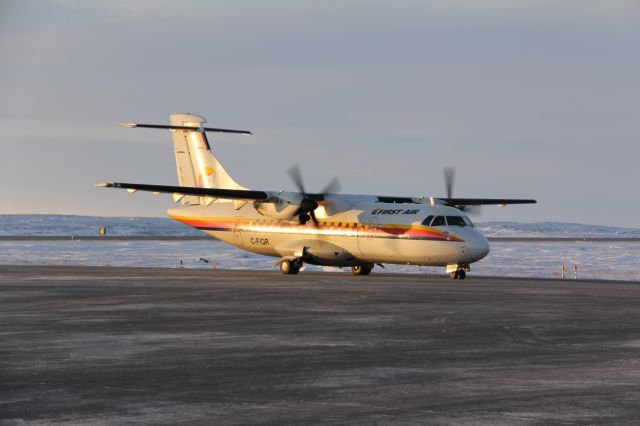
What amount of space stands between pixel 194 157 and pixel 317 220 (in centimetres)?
951

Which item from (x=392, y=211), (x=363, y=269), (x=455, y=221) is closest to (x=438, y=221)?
(x=455, y=221)

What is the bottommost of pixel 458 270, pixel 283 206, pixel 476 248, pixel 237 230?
pixel 458 270

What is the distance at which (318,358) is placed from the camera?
14656mm

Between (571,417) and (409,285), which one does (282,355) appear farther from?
(409,285)

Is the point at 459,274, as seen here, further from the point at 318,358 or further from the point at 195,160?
the point at 318,358

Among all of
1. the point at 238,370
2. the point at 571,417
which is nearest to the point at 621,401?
the point at 571,417

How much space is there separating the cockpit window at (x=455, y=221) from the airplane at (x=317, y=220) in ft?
0.13

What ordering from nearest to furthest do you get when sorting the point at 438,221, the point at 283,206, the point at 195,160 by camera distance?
the point at 438,221
the point at 283,206
the point at 195,160

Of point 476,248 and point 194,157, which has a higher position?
point 194,157

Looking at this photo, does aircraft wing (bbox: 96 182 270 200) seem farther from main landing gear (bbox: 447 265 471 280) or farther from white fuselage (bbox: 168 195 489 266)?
main landing gear (bbox: 447 265 471 280)

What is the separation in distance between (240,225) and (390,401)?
34271 mm

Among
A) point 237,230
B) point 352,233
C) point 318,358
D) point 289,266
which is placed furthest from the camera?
point 237,230

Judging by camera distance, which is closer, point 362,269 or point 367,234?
point 367,234

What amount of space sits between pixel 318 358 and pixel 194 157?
114ft
